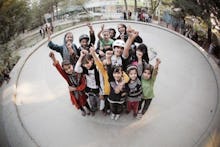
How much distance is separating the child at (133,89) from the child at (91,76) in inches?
24.5

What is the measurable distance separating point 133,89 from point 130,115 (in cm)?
92

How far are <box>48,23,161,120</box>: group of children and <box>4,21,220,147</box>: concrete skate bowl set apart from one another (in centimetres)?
37

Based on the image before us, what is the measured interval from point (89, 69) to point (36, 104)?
2008 mm

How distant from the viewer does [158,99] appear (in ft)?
23.5

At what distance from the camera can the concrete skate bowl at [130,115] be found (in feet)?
20.2

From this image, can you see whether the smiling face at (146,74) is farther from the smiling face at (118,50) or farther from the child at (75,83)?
the child at (75,83)

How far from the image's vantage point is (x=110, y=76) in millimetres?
5906

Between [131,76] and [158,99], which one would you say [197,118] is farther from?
[131,76]

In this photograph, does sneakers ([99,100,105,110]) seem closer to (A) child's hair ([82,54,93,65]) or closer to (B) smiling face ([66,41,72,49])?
(A) child's hair ([82,54,93,65])

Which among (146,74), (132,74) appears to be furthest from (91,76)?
(146,74)

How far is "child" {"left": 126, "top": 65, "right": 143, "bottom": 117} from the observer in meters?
5.75

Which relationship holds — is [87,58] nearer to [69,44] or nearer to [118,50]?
[118,50]

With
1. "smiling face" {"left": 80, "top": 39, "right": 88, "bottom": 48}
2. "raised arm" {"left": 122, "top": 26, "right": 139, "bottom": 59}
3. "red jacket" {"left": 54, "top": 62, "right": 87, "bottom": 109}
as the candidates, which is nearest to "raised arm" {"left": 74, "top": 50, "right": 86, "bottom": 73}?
"red jacket" {"left": 54, "top": 62, "right": 87, "bottom": 109}

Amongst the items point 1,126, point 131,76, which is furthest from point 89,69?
point 1,126
